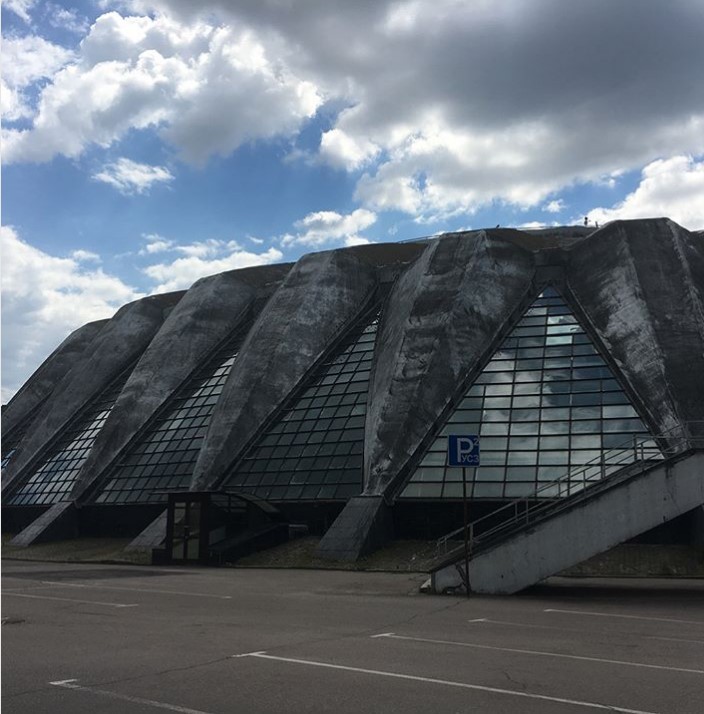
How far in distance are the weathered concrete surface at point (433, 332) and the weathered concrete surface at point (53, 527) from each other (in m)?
15.3

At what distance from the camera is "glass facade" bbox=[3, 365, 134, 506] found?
122 ft

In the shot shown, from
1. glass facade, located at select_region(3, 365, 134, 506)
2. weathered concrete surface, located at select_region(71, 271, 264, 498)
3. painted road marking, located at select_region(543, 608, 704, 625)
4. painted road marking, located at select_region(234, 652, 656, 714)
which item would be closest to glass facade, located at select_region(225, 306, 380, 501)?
weathered concrete surface, located at select_region(71, 271, 264, 498)

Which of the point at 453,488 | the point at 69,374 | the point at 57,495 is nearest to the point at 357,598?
the point at 453,488

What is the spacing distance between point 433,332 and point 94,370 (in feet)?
82.8

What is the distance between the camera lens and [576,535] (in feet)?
53.8

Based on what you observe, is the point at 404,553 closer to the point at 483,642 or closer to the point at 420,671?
the point at 483,642

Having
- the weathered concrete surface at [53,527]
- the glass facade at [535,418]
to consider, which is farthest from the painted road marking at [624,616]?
the weathered concrete surface at [53,527]

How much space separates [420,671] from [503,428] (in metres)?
18.9

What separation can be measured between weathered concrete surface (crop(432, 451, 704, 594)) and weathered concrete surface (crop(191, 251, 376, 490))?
655 inches

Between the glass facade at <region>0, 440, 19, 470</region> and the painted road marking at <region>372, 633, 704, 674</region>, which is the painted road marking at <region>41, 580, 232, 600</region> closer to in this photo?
the painted road marking at <region>372, 633, 704, 674</region>

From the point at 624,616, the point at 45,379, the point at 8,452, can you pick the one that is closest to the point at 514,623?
the point at 624,616

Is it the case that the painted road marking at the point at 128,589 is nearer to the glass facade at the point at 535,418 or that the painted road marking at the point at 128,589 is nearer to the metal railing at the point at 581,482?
the metal railing at the point at 581,482

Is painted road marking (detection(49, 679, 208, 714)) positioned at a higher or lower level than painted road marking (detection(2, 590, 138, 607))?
higher

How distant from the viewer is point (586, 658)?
28.6ft
